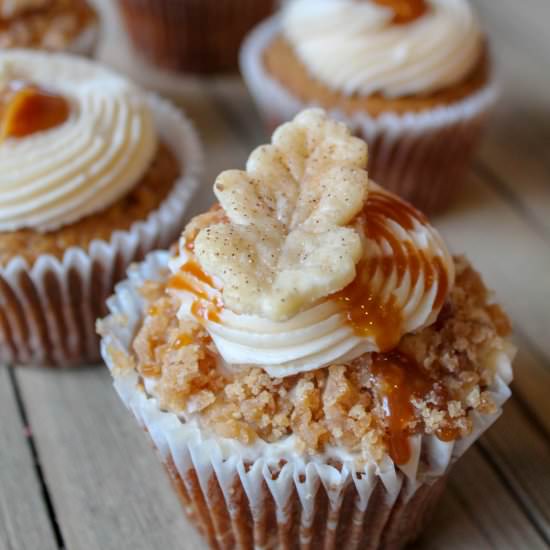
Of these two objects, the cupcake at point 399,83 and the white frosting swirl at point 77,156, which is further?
the cupcake at point 399,83

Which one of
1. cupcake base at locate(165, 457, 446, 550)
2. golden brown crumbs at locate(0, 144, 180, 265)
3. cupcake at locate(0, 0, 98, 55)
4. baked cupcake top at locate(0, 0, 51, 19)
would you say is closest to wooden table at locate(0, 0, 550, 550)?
cupcake base at locate(165, 457, 446, 550)

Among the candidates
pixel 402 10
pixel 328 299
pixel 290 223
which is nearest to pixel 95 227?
pixel 290 223

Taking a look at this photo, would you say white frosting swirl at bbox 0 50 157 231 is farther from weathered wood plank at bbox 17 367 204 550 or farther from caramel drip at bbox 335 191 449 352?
caramel drip at bbox 335 191 449 352

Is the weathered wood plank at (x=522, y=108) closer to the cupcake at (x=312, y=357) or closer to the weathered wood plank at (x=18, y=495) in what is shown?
the cupcake at (x=312, y=357)

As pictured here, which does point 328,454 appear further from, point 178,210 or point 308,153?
point 178,210

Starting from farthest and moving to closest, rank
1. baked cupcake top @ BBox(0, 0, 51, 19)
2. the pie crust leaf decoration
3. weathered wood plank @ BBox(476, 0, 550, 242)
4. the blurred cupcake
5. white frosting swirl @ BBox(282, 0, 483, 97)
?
the blurred cupcake
weathered wood plank @ BBox(476, 0, 550, 242)
baked cupcake top @ BBox(0, 0, 51, 19)
white frosting swirl @ BBox(282, 0, 483, 97)
the pie crust leaf decoration

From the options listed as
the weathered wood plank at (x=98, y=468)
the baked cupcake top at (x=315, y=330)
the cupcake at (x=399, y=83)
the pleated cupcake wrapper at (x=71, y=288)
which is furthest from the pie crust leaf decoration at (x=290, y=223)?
the cupcake at (x=399, y=83)
